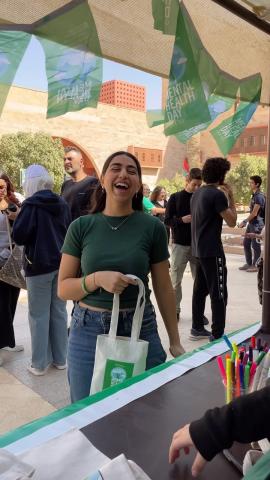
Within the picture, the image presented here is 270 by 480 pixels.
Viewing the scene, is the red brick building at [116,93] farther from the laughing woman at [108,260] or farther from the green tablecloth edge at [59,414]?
the green tablecloth edge at [59,414]

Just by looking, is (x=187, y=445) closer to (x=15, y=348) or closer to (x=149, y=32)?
(x=149, y=32)

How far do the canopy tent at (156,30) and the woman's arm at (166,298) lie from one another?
18.7 inches

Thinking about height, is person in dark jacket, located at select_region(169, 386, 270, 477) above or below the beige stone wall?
below

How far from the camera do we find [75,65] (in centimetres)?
198

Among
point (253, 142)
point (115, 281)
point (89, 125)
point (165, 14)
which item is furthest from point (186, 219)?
point (253, 142)

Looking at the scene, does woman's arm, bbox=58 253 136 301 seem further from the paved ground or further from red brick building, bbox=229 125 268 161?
red brick building, bbox=229 125 268 161

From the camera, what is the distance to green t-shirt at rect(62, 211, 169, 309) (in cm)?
158

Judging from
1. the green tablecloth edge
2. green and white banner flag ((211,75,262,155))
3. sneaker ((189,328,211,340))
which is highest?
green and white banner flag ((211,75,262,155))

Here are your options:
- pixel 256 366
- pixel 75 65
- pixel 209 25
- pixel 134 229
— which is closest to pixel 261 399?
pixel 256 366

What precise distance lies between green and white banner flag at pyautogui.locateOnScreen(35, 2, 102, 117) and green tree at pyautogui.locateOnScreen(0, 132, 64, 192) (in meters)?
19.4

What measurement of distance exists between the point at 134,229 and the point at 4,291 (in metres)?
2.21

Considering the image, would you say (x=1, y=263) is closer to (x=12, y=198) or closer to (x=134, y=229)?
(x=12, y=198)

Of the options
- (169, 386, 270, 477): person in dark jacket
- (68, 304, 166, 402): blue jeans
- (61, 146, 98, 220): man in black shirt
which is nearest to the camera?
(169, 386, 270, 477): person in dark jacket

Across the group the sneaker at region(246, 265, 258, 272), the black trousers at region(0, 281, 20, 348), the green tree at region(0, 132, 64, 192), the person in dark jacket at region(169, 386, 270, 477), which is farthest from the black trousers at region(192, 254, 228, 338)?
the green tree at region(0, 132, 64, 192)
